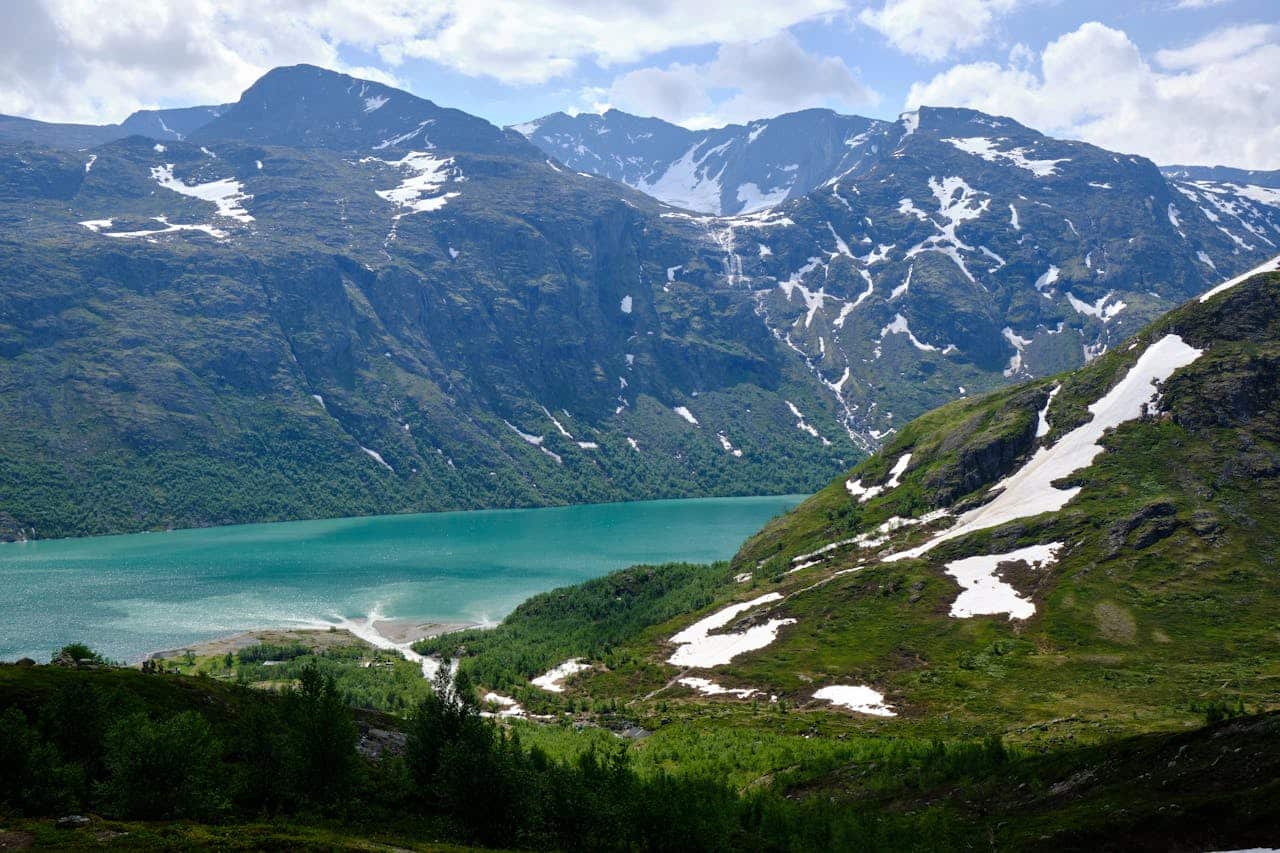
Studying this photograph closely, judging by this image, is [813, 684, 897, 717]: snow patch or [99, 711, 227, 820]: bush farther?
[813, 684, 897, 717]: snow patch

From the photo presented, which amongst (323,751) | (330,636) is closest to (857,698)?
(323,751)

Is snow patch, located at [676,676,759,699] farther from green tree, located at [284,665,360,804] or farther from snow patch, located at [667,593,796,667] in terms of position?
green tree, located at [284,665,360,804]

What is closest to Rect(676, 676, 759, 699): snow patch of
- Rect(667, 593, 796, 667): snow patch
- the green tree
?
Rect(667, 593, 796, 667): snow patch

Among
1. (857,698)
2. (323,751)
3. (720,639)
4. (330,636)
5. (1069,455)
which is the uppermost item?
(1069,455)

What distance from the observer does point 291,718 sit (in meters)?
57.1

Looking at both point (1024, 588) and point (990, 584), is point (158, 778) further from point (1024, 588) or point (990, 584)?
point (1024, 588)

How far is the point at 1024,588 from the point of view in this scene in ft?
405

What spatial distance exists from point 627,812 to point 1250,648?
86359 mm

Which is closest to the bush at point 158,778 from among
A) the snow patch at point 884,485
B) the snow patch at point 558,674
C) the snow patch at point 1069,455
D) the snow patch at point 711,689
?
the snow patch at point 711,689

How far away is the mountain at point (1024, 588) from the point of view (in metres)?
98.0

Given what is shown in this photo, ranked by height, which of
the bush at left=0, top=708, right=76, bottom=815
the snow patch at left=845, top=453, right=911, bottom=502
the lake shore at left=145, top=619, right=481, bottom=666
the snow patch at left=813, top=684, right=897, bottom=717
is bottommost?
the snow patch at left=813, top=684, right=897, bottom=717

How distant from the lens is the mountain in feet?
322

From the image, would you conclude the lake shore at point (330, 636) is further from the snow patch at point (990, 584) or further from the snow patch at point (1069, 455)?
the snow patch at point (990, 584)

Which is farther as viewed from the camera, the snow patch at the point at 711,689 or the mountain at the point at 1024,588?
the snow patch at the point at 711,689
